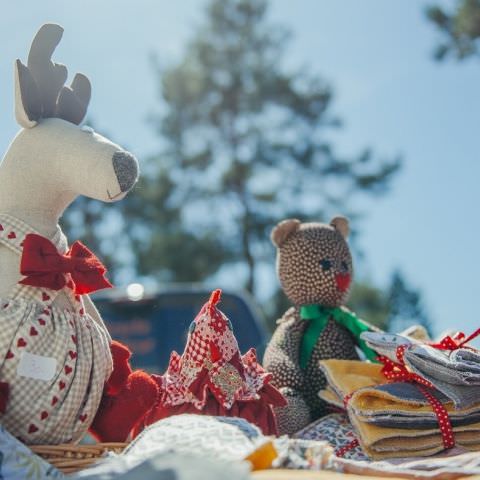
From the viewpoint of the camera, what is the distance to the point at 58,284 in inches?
49.8

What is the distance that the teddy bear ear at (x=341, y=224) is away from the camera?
77.2 inches

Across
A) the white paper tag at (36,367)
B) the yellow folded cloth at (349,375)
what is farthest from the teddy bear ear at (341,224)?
the white paper tag at (36,367)

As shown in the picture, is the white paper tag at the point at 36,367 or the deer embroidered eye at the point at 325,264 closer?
the white paper tag at the point at 36,367

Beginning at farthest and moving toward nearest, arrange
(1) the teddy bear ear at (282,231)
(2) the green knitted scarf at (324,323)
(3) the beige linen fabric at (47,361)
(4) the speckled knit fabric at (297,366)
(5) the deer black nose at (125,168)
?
(1) the teddy bear ear at (282,231)
(2) the green knitted scarf at (324,323)
(4) the speckled knit fabric at (297,366)
(5) the deer black nose at (125,168)
(3) the beige linen fabric at (47,361)

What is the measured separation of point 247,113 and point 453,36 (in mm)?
4888

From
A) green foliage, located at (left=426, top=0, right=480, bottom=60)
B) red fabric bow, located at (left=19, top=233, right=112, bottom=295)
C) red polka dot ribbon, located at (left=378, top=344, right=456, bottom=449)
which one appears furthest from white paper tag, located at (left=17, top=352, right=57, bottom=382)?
green foliage, located at (left=426, top=0, right=480, bottom=60)

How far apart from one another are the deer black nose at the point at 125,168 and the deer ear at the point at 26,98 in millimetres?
183

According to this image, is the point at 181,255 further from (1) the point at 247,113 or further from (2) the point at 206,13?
(2) the point at 206,13

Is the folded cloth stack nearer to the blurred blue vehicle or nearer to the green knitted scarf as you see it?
the green knitted scarf

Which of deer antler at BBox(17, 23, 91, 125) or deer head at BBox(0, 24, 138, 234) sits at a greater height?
deer antler at BBox(17, 23, 91, 125)

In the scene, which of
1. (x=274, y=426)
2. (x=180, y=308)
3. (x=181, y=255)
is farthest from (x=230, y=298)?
(x=181, y=255)

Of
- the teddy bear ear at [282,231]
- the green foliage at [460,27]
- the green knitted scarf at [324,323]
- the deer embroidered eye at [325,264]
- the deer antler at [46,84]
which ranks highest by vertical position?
the green foliage at [460,27]

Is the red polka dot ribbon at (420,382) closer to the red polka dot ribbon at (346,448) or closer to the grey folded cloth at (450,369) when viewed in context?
the grey folded cloth at (450,369)

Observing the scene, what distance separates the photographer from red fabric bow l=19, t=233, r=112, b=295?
1238 millimetres
